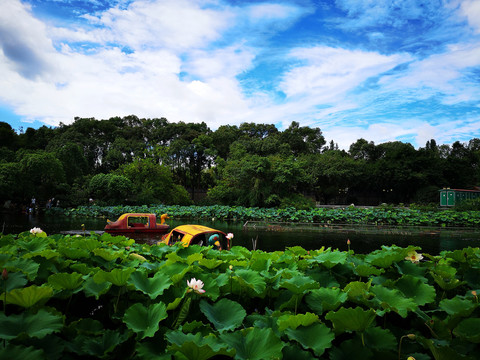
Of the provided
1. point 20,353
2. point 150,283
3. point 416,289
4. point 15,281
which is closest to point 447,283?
point 416,289

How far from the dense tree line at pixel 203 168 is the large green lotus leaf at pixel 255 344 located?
70.5ft

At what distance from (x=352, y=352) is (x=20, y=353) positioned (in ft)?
3.36

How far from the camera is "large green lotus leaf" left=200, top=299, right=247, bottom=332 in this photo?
3.96ft

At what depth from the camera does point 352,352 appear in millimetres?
1050

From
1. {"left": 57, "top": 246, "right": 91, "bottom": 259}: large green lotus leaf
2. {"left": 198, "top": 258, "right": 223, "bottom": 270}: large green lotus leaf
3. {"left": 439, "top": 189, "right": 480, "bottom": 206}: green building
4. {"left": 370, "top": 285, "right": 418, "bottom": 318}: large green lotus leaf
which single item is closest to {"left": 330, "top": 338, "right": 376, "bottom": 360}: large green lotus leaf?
{"left": 370, "top": 285, "right": 418, "bottom": 318}: large green lotus leaf

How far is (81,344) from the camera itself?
105 cm

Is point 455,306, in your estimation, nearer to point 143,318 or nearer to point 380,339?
point 380,339

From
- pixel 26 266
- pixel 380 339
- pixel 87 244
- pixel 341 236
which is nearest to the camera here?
pixel 380 339

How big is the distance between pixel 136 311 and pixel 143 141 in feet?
116

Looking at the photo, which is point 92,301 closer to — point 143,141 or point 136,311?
point 136,311

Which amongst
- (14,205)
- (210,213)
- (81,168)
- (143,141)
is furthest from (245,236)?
(143,141)

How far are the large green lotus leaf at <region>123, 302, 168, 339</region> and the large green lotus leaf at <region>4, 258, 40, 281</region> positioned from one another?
61 cm

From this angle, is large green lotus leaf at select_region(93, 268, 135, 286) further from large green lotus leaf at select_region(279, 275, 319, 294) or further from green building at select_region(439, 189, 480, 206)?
green building at select_region(439, 189, 480, 206)

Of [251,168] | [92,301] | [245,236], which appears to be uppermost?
[251,168]
